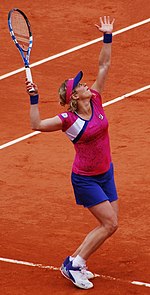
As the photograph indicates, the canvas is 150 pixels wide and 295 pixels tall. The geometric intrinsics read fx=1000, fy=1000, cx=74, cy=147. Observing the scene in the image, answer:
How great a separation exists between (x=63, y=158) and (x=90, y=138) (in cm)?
474

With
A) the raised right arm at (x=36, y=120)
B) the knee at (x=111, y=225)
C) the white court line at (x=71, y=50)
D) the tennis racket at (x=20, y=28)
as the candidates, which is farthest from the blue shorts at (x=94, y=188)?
the white court line at (x=71, y=50)

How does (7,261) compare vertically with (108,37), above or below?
below

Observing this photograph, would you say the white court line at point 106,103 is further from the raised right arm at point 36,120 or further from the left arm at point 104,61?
the raised right arm at point 36,120

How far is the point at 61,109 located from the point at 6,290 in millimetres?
6890

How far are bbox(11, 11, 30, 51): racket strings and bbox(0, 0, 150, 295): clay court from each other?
278 centimetres

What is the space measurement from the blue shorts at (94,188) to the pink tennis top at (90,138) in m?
0.08

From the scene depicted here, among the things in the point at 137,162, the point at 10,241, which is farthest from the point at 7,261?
the point at 137,162

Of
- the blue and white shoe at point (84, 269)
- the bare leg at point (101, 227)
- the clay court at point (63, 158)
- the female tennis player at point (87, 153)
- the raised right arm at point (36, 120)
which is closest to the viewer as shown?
the raised right arm at point (36, 120)

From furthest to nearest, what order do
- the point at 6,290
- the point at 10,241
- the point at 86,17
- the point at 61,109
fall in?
the point at 86,17, the point at 61,109, the point at 10,241, the point at 6,290

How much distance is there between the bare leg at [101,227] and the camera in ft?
41.0

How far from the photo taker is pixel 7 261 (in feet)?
44.6

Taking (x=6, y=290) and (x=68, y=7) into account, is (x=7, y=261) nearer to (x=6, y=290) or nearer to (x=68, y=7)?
(x=6, y=290)

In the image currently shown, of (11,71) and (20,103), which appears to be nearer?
(20,103)

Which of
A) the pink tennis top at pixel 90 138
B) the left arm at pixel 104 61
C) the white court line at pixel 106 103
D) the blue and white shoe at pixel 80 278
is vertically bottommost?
the white court line at pixel 106 103
